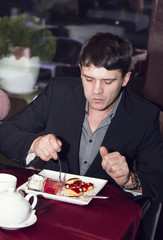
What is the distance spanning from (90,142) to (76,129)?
96mm

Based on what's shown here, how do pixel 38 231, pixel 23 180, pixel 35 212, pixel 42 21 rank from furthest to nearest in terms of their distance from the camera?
pixel 42 21, pixel 23 180, pixel 35 212, pixel 38 231

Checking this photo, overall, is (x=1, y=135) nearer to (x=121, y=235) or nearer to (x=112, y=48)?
(x=112, y=48)

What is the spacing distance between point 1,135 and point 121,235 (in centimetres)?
92

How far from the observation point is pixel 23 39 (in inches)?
152

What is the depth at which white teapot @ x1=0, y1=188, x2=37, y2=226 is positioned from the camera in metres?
1.33

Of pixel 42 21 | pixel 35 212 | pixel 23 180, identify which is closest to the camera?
pixel 35 212

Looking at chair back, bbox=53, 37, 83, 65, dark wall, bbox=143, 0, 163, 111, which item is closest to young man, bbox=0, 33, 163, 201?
dark wall, bbox=143, 0, 163, 111

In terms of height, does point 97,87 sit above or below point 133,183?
above

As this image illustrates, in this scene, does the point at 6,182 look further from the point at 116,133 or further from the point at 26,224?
the point at 116,133

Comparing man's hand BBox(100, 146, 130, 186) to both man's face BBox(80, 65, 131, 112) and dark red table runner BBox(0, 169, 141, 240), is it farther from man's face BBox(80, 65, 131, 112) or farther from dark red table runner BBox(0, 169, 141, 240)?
man's face BBox(80, 65, 131, 112)

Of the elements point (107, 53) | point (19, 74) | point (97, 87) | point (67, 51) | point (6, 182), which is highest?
point (107, 53)

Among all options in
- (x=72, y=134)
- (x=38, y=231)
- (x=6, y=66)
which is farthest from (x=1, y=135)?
(x=6, y=66)

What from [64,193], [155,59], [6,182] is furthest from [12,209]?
[155,59]

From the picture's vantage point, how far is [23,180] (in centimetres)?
174
